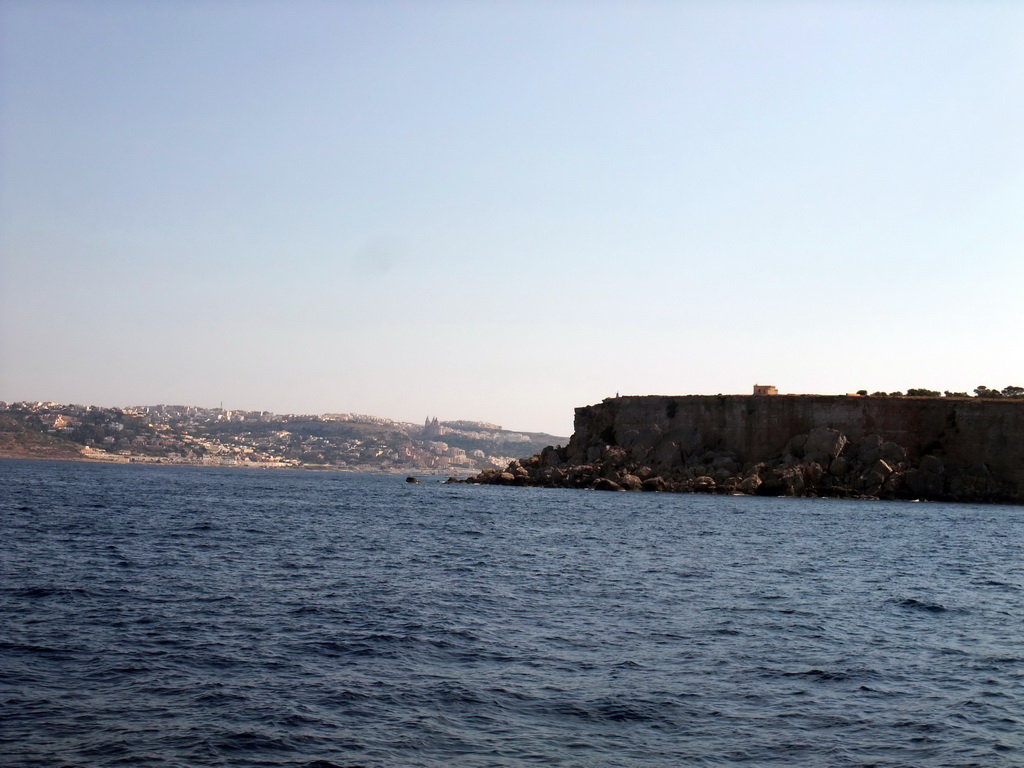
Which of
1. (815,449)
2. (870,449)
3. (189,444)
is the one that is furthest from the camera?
(189,444)

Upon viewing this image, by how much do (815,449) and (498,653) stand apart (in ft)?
171

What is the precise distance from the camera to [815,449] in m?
61.8

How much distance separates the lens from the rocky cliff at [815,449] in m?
59.2

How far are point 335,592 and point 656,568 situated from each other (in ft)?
26.9

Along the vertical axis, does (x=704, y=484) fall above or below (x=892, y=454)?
below

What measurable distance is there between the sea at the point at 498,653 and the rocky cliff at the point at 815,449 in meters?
32.5

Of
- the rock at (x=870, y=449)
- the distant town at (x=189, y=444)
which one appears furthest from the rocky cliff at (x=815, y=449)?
the distant town at (x=189, y=444)

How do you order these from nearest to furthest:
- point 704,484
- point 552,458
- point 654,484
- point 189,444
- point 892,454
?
point 892,454 → point 704,484 → point 654,484 → point 552,458 → point 189,444

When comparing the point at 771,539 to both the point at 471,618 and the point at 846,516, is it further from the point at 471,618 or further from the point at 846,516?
the point at 471,618

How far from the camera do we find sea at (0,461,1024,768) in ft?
31.9

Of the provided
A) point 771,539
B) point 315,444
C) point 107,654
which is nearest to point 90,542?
point 107,654

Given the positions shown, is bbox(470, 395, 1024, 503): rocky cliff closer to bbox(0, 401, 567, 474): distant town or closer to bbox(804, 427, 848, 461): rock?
bbox(804, 427, 848, 461): rock

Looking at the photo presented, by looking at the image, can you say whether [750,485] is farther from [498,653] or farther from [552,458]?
[498,653]

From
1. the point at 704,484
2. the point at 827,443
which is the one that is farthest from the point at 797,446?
the point at 704,484
